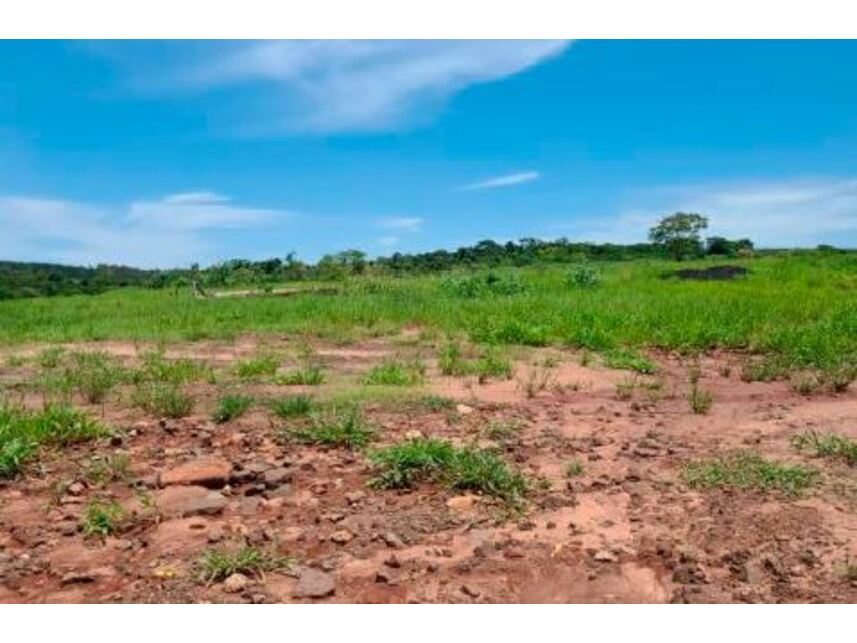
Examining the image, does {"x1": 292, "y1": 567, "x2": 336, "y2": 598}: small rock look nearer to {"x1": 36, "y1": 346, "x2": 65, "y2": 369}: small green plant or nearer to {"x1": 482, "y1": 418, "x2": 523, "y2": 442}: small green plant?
{"x1": 482, "y1": 418, "x2": 523, "y2": 442}: small green plant

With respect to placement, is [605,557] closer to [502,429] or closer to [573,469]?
[573,469]

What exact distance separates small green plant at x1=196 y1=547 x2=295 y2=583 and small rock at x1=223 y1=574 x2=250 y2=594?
0.05 m

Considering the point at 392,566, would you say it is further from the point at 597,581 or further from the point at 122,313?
the point at 122,313

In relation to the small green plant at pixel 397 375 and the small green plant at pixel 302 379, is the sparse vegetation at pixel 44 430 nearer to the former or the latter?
the small green plant at pixel 302 379

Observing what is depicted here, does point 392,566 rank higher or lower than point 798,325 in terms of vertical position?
lower

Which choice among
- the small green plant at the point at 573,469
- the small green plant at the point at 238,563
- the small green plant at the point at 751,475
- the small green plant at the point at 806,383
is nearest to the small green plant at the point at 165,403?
the small green plant at the point at 238,563

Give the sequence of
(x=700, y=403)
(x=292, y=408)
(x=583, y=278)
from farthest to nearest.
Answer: (x=583, y=278)
(x=700, y=403)
(x=292, y=408)

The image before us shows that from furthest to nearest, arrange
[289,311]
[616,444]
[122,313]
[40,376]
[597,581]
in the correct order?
1. [122,313]
2. [289,311]
3. [40,376]
4. [616,444]
5. [597,581]

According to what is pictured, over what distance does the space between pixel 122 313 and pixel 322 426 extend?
44.6ft

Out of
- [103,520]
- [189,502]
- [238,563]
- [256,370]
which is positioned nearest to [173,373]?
[256,370]

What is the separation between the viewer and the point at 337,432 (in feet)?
15.2

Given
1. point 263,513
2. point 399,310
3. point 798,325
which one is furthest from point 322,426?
point 399,310

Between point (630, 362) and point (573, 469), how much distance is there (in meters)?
3.99

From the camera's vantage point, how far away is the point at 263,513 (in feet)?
12.0
